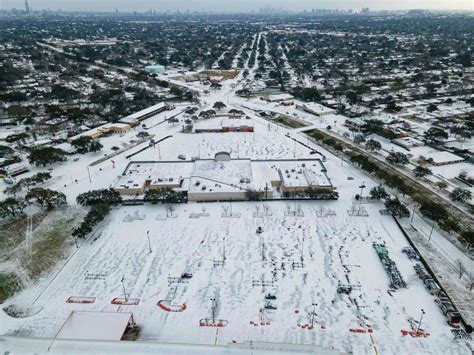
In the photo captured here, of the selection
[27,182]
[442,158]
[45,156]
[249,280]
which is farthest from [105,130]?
[442,158]

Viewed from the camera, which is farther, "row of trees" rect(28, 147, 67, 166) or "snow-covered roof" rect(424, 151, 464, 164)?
"snow-covered roof" rect(424, 151, 464, 164)

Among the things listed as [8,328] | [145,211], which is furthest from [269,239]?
[8,328]

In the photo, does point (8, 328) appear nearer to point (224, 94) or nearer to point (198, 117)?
point (198, 117)

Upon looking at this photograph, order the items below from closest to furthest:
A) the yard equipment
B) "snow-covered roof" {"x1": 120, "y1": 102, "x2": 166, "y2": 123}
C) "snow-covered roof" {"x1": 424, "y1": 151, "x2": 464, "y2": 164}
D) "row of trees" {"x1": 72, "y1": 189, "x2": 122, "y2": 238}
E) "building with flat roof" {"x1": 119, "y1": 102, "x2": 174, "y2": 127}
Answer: the yard equipment < "row of trees" {"x1": 72, "y1": 189, "x2": 122, "y2": 238} < "snow-covered roof" {"x1": 424, "y1": 151, "x2": 464, "y2": 164} < "building with flat roof" {"x1": 119, "y1": 102, "x2": 174, "y2": 127} < "snow-covered roof" {"x1": 120, "y1": 102, "x2": 166, "y2": 123}

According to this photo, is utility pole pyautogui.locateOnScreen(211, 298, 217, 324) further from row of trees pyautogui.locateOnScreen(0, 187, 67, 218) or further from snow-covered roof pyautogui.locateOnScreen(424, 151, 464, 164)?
snow-covered roof pyautogui.locateOnScreen(424, 151, 464, 164)

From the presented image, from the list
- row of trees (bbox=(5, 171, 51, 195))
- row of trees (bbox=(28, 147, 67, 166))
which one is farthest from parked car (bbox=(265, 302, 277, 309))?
row of trees (bbox=(28, 147, 67, 166))

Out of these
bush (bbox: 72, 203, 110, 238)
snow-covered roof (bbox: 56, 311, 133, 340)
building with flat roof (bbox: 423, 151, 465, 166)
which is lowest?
snow-covered roof (bbox: 56, 311, 133, 340)

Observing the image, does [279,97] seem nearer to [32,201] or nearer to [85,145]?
[85,145]
